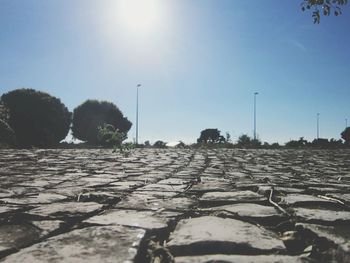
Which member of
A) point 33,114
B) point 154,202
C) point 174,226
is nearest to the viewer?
point 174,226

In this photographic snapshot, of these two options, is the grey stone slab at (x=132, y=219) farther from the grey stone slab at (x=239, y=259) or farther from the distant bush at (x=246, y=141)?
the distant bush at (x=246, y=141)

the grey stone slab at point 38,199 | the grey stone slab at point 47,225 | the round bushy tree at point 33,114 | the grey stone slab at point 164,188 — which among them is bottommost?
the grey stone slab at point 47,225

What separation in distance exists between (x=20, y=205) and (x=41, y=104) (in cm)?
4013

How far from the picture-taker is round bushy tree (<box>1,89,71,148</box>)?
38.3 metres

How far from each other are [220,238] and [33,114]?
134ft

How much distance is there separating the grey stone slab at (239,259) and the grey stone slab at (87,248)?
25 centimetres

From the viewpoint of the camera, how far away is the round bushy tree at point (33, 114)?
126 feet

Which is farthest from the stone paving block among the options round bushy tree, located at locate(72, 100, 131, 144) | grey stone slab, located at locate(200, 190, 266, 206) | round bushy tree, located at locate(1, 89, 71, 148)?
round bushy tree, located at locate(72, 100, 131, 144)

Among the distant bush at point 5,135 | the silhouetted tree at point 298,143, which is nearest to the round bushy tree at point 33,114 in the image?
the distant bush at point 5,135

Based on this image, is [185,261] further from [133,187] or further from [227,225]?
[133,187]

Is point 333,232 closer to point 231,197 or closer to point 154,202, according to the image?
point 231,197

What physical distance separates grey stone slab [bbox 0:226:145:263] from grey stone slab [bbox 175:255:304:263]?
0.83 ft

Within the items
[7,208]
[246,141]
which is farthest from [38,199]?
[246,141]

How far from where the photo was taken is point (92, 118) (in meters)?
47.5
